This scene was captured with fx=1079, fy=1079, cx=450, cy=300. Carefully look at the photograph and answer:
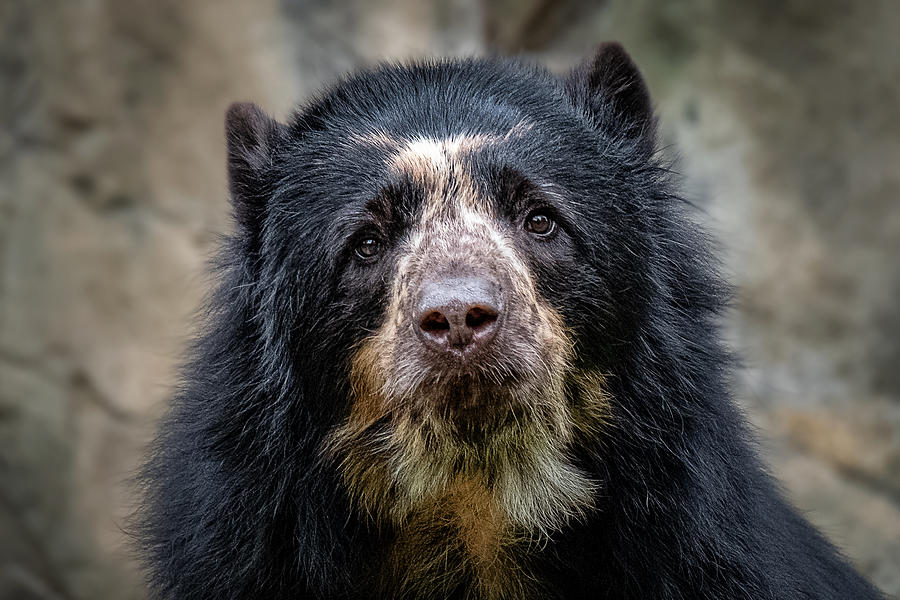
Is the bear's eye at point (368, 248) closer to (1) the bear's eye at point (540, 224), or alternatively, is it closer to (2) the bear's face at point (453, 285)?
(2) the bear's face at point (453, 285)

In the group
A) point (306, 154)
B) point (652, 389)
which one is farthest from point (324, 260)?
point (652, 389)

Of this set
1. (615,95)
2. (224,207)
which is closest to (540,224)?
(615,95)

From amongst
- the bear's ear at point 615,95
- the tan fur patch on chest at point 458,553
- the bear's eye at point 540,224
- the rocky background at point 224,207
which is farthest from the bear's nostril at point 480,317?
the rocky background at point 224,207

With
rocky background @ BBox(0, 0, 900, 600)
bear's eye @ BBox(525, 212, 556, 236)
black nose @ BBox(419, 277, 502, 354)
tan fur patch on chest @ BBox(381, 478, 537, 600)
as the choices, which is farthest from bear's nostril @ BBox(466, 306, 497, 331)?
rocky background @ BBox(0, 0, 900, 600)

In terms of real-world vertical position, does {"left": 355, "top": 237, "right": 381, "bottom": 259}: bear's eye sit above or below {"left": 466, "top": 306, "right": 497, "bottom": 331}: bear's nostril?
above

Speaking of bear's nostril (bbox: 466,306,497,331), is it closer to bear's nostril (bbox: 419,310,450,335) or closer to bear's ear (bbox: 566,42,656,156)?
bear's nostril (bbox: 419,310,450,335)

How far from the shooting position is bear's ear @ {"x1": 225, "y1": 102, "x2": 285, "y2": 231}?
386 cm

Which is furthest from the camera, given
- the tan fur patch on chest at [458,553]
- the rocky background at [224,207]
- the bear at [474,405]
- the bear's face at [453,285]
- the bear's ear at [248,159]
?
the rocky background at [224,207]

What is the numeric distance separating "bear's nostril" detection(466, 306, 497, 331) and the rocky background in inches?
171

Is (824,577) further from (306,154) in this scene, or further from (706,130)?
(706,130)

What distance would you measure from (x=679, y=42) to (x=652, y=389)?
4.47m

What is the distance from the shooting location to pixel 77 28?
286 inches

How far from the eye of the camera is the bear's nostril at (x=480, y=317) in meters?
3.03

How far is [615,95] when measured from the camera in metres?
3.93
